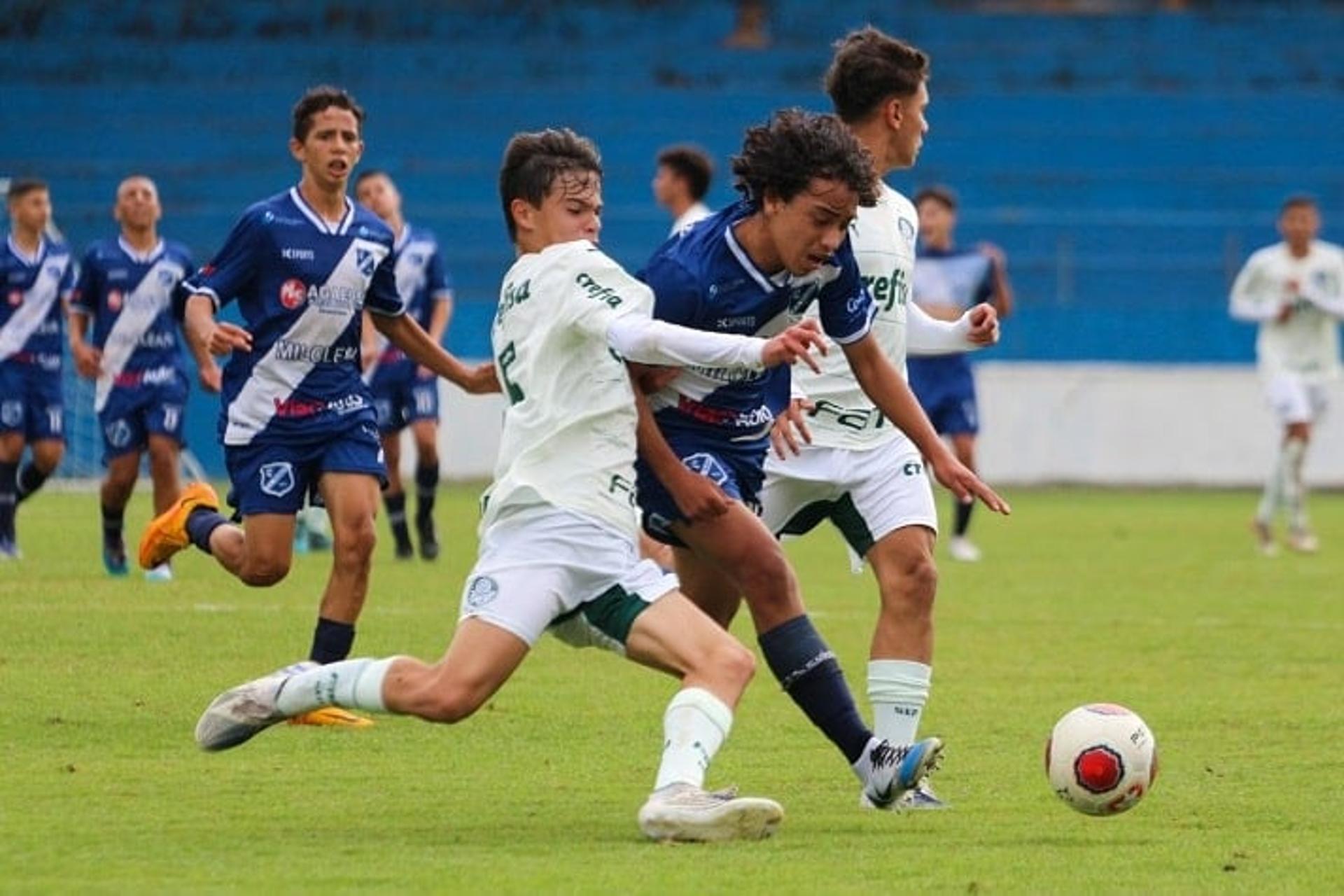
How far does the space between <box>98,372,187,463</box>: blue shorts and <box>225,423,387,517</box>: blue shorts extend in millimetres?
5945

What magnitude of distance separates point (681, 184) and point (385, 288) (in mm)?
4597

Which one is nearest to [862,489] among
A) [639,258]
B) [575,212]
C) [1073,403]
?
[575,212]

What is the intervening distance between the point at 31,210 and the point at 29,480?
1.78 m

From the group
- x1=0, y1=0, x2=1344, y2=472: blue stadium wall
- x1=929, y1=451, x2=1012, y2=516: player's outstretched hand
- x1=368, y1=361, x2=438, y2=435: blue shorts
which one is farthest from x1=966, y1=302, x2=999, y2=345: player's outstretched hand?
x1=0, y1=0, x2=1344, y2=472: blue stadium wall

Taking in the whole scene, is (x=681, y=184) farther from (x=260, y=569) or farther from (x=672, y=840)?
(x=672, y=840)

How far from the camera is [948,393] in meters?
17.5

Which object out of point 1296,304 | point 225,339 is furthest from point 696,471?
point 1296,304

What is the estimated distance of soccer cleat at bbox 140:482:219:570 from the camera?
31.7ft

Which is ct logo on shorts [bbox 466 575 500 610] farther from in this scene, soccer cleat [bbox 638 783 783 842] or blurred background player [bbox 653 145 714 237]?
blurred background player [bbox 653 145 714 237]

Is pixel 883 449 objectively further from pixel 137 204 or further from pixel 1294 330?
pixel 1294 330

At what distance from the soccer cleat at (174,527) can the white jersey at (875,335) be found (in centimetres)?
297

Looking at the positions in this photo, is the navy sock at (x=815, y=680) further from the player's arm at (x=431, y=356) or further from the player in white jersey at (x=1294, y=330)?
the player in white jersey at (x=1294, y=330)

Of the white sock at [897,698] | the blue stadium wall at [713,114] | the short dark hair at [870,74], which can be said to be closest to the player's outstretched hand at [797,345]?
the white sock at [897,698]

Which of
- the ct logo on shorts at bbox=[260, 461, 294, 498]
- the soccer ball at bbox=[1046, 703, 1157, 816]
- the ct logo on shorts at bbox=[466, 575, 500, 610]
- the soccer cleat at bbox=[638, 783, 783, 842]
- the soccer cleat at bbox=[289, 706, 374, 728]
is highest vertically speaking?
the ct logo on shorts at bbox=[260, 461, 294, 498]
